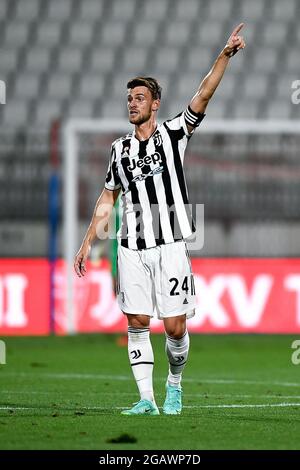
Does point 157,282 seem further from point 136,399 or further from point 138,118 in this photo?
point 136,399

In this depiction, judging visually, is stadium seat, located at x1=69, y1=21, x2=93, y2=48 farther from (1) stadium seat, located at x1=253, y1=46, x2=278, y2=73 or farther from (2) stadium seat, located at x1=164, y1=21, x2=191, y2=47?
(1) stadium seat, located at x1=253, y1=46, x2=278, y2=73

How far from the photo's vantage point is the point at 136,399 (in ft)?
25.8

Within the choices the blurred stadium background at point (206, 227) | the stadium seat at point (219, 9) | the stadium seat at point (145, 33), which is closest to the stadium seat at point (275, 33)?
the stadium seat at point (219, 9)

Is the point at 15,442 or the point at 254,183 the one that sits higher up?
the point at 254,183

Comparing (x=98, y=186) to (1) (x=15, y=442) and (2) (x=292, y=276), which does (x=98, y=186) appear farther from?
(1) (x=15, y=442)

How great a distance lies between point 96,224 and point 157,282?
560 mm

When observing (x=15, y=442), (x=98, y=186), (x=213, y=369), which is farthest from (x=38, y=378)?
(x=98, y=186)

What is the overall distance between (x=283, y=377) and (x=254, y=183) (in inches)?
256

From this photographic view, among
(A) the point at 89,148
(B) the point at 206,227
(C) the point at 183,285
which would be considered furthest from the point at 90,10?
(C) the point at 183,285

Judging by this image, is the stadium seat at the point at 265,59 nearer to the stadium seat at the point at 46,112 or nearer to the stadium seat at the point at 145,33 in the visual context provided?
the stadium seat at the point at 145,33

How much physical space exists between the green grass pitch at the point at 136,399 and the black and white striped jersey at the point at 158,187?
1067mm

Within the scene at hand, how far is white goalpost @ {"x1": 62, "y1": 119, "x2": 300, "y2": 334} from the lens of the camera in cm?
1486

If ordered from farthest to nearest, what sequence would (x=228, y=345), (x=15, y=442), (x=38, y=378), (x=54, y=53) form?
(x=54, y=53) → (x=228, y=345) → (x=38, y=378) → (x=15, y=442)

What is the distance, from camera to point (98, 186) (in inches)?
633
